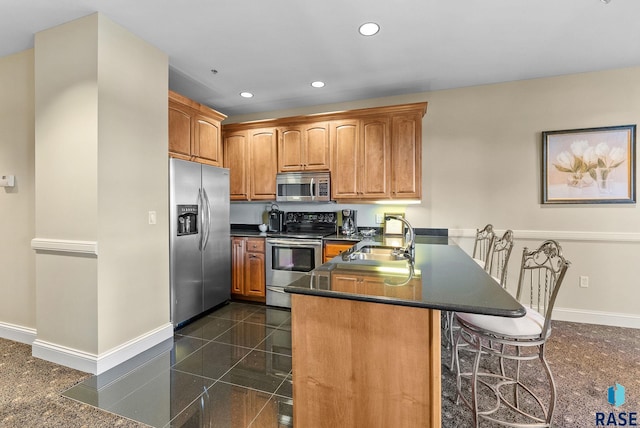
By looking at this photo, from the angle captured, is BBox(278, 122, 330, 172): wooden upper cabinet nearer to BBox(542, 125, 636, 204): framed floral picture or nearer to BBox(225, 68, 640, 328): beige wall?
BBox(225, 68, 640, 328): beige wall

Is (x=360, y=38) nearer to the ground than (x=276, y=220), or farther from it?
farther from it

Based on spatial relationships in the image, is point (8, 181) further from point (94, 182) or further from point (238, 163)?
point (238, 163)

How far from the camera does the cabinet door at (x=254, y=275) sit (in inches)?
152

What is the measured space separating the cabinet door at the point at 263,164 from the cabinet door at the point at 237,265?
0.73m

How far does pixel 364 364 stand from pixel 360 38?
2559 mm

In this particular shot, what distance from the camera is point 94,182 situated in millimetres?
2252

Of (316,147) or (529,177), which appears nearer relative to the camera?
(529,177)

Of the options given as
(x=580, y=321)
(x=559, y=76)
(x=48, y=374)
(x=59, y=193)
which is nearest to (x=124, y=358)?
(x=48, y=374)

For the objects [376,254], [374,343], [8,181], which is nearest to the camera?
[374,343]

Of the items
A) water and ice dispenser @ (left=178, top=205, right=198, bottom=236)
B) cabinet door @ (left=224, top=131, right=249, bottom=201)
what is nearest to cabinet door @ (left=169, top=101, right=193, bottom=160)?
water and ice dispenser @ (left=178, top=205, right=198, bottom=236)

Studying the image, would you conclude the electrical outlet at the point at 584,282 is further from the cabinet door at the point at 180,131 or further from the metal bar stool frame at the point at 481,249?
the cabinet door at the point at 180,131

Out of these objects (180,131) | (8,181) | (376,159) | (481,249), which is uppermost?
(180,131)

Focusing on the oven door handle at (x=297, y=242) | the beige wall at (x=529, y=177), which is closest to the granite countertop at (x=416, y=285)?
the oven door handle at (x=297, y=242)

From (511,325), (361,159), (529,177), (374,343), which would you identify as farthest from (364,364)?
(529,177)
